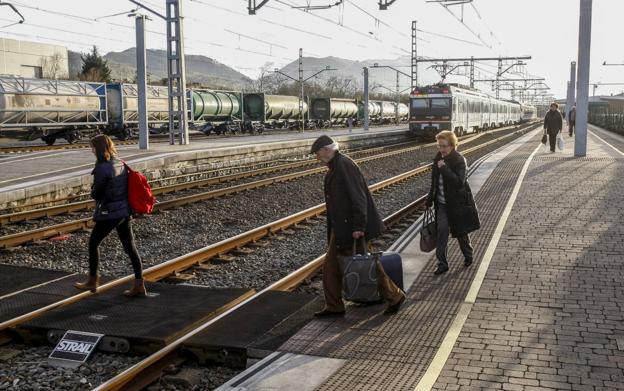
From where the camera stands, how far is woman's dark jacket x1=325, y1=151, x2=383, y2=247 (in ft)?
→ 19.2

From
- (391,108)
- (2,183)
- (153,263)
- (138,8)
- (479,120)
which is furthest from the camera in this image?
(391,108)

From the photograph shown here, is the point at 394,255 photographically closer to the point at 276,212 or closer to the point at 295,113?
the point at 276,212

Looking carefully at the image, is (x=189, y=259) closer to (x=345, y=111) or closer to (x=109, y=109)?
(x=109, y=109)

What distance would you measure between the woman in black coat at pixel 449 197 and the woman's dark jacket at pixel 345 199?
1.72 m

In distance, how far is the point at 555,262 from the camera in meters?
7.96

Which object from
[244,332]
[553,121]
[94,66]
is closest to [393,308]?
[244,332]

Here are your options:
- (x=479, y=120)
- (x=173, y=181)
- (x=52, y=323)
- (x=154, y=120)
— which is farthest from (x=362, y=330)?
(x=479, y=120)

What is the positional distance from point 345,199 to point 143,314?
2.21 metres

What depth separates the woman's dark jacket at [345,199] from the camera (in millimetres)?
5840

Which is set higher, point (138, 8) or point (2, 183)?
point (138, 8)

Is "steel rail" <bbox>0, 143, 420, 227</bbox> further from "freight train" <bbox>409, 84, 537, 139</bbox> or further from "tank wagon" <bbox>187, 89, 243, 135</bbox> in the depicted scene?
"tank wagon" <bbox>187, 89, 243, 135</bbox>

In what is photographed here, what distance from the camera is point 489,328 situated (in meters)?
5.62

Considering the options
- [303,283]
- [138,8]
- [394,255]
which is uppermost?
[138,8]

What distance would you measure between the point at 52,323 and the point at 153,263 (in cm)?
290
